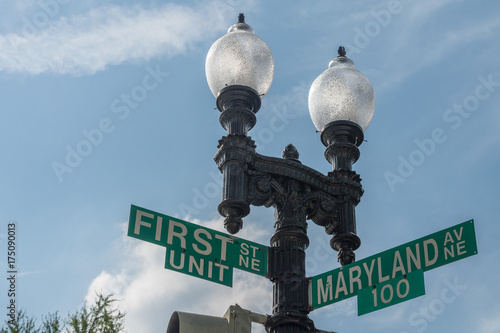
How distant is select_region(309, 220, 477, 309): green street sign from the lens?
675 centimetres

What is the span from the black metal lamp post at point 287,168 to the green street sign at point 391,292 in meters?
0.52

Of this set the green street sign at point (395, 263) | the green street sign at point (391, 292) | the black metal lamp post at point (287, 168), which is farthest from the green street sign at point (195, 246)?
the green street sign at point (391, 292)

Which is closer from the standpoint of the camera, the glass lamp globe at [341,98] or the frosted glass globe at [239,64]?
the frosted glass globe at [239,64]

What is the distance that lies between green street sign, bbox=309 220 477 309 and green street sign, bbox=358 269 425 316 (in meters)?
0.05

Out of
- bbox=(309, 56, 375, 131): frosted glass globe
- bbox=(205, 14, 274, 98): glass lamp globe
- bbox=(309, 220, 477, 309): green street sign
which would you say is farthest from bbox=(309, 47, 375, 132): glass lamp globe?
bbox=(309, 220, 477, 309): green street sign

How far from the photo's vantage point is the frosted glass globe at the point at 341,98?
28.6 ft

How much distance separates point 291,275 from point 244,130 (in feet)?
5.41

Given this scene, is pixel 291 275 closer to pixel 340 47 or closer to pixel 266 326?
pixel 266 326

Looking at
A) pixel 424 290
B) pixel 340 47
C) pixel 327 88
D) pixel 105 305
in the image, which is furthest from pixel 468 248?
pixel 105 305

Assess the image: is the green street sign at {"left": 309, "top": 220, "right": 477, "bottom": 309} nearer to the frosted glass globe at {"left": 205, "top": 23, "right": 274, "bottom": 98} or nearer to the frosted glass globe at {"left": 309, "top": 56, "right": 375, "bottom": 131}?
the frosted glass globe at {"left": 309, "top": 56, "right": 375, "bottom": 131}

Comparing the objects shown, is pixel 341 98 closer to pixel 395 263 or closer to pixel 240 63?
pixel 240 63

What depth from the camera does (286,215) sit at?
7488 millimetres

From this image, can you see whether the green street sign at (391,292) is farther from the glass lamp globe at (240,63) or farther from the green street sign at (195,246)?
the glass lamp globe at (240,63)

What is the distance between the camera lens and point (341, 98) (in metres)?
8.74
